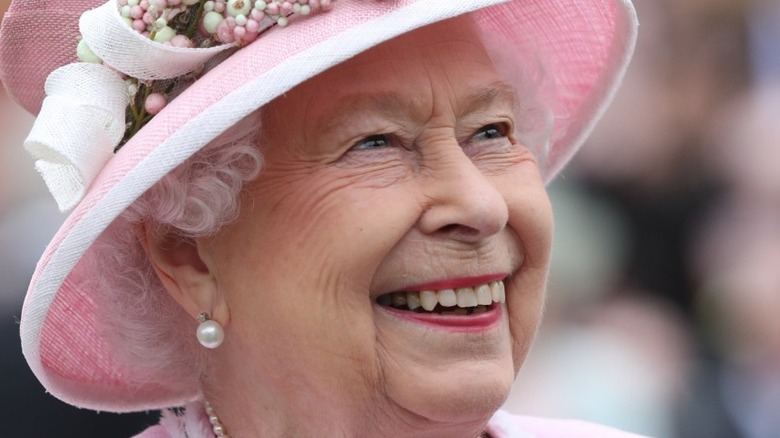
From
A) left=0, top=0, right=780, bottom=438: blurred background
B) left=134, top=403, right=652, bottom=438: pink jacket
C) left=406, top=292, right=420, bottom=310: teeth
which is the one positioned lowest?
left=0, top=0, right=780, bottom=438: blurred background

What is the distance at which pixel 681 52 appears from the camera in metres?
4.07

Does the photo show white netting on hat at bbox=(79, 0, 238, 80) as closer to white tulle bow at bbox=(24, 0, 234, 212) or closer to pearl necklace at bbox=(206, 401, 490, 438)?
white tulle bow at bbox=(24, 0, 234, 212)

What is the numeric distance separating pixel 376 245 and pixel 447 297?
→ 178 mm

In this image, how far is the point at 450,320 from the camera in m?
2.03

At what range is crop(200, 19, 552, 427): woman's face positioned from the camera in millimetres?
1982

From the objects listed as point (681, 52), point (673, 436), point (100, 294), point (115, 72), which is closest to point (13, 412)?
point (100, 294)

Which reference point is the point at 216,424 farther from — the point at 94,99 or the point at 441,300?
the point at 94,99

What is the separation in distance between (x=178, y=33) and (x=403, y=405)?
75 cm

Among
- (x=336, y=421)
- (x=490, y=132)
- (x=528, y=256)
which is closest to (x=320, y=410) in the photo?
(x=336, y=421)

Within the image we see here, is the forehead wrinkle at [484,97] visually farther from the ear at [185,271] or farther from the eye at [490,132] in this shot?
the ear at [185,271]

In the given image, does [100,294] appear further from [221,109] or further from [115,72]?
[221,109]

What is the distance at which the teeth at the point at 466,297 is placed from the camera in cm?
205

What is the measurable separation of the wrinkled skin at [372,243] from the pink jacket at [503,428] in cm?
30

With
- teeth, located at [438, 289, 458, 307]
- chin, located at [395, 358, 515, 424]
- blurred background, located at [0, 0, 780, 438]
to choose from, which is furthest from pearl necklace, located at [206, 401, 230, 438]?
blurred background, located at [0, 0, 780, 438]
